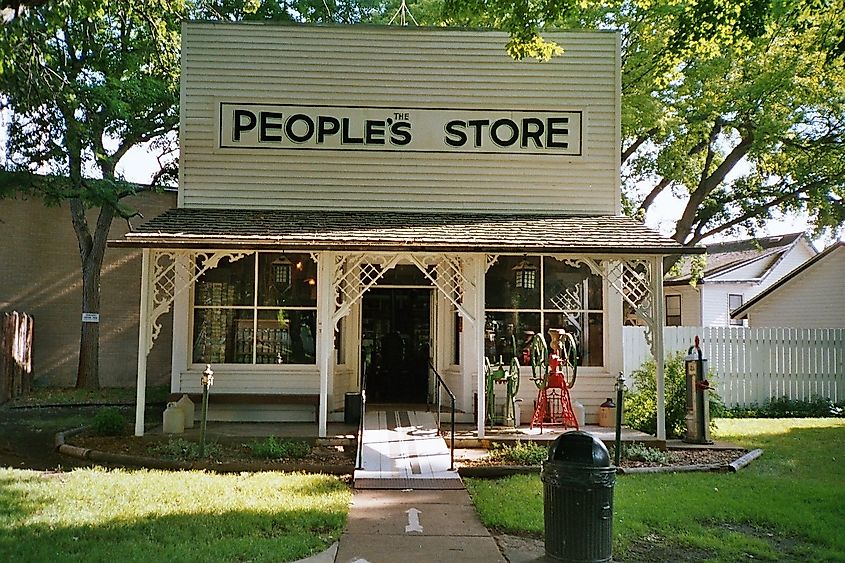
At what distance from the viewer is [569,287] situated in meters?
13.1

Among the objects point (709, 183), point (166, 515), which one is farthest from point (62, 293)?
point (709, 183)

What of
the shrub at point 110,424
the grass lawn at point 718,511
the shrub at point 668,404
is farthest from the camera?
the shrub at point 668,404

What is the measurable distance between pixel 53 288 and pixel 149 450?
11.3 m

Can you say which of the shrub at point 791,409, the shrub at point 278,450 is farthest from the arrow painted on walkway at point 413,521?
the shrub at point 791,409

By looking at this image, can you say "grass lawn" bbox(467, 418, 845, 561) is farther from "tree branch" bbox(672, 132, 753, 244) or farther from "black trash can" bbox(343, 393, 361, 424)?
"tree branch" bbox(672, 132, 753, 244)

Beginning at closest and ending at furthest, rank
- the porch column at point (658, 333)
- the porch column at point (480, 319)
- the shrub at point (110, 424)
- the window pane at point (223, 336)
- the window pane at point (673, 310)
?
1. the porch column at point (480, 319)
2. the porch column at point (658, 333)
3. the shrub at point (110, 424)
4. the window pane at point (223, 336)
5. the window pane at point (673, 310)

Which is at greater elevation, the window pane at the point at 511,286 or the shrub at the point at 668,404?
the window pane at the point at 511,286

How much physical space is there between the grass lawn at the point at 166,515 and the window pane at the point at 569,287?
18.8ft

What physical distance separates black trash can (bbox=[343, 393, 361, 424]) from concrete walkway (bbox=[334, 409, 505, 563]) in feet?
3.22

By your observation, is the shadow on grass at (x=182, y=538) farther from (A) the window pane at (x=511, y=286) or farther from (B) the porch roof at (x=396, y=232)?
(A) the window pane at (x=511, y=286)

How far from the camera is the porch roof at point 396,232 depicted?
10.6m

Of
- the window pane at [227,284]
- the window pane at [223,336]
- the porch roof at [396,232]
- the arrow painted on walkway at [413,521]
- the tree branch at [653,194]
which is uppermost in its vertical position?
the tree branch at [653,194]

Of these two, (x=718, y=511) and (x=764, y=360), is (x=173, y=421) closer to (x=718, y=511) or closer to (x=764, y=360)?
(x=718, y=511)

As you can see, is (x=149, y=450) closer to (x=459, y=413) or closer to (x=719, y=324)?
(x=459, y=413)
